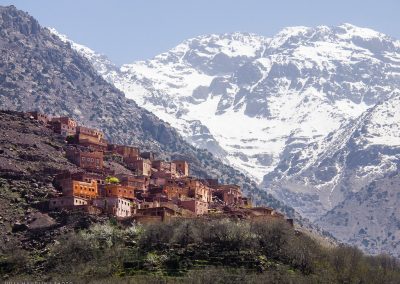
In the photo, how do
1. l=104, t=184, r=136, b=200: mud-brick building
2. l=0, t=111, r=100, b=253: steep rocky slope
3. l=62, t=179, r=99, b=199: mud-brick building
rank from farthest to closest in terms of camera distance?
l=104, t=184, r=136, b=200: mud-brick building, l=62, t=179, r=99, b=199: mud-brick building, l=0, t=111, r=100, b=253: steep rocky slope

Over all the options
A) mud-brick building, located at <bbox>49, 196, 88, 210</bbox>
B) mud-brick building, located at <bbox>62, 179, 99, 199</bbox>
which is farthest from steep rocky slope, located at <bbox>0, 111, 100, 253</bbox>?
mud-brick building, located at <bbox>62, 179, 99, 199</bbox>

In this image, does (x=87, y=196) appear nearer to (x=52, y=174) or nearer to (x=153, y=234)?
(x=52, y=174)

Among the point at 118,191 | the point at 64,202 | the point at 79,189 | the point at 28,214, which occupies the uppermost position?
the point at 79,189

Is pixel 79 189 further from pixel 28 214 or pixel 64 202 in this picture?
pixel 28 214

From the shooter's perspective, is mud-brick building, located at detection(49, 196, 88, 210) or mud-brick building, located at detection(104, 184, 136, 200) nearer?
mud-brick building, located at detection(49, 196, 88, 210)

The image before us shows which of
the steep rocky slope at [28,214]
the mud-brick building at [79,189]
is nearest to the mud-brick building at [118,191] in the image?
the mud-brick building at [79,189]

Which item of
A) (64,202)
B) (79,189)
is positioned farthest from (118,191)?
(64,202)

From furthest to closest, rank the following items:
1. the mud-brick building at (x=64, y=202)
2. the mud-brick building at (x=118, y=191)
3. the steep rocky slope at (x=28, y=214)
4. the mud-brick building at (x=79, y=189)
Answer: the mud-brick building at (x=118, y=191), the mud-brick building at (x=79, y=189), the mud-brick building at (x=64, y=202), the steep rocky slope at (x=28, y=214)

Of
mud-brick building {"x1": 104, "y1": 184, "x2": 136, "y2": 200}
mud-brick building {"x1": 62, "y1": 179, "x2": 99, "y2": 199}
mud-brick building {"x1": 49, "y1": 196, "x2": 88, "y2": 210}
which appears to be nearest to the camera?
mud-brick building {"x1": 49, "y1": 196, "x2": 88, "y2": 210}

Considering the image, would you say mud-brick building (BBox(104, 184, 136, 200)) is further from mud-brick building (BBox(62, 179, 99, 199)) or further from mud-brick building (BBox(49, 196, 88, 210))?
mud-brick building (BBox(49, 196, 88, 210))

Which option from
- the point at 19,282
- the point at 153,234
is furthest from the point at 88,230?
the point at 19,282

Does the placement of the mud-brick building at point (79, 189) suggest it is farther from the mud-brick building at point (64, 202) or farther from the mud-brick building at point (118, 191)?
the mud-brick building at point (64, 202)

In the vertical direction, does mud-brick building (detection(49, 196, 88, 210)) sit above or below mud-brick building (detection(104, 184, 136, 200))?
below

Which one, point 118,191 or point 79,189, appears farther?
point 118,191
